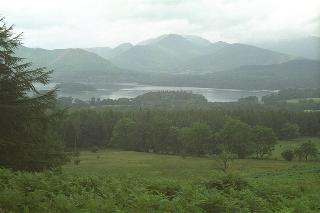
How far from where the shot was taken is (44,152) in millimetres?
24703

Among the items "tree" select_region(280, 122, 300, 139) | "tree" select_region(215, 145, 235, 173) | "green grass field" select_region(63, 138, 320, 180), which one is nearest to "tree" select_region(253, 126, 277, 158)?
"green grass field" select_region(63, 138, 320, 180)

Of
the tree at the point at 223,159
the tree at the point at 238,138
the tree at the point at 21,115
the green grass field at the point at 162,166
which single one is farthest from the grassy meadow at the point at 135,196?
the tree at the point at 238,138

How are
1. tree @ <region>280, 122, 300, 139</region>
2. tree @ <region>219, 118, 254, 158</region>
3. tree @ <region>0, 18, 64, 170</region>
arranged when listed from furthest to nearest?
tree @ <region>280, 122, 300, 139</region> < tree @ <region>219, 118, 254, 158</region> < tree @ <region>0, 18, 64, 170</region>

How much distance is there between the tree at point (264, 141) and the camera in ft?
307

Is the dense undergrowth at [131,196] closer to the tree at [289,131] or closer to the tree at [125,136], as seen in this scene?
the tree at [125,136]

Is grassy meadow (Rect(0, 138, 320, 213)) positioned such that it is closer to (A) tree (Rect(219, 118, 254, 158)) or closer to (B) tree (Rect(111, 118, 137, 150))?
(A) tree (Rect(219, 118, 254, 158))

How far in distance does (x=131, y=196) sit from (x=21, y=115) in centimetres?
1037

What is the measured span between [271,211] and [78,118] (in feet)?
327

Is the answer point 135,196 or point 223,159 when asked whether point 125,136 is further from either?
point 135,196

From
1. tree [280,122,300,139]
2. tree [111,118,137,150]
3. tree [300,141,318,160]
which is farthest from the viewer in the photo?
tree [280,122,300,139]

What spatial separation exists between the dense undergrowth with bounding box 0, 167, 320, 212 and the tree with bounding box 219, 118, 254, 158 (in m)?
73.9

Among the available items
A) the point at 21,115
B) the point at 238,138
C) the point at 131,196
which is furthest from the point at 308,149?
the point at 131,196

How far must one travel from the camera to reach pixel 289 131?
130 meters

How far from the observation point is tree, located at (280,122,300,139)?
423 ft
